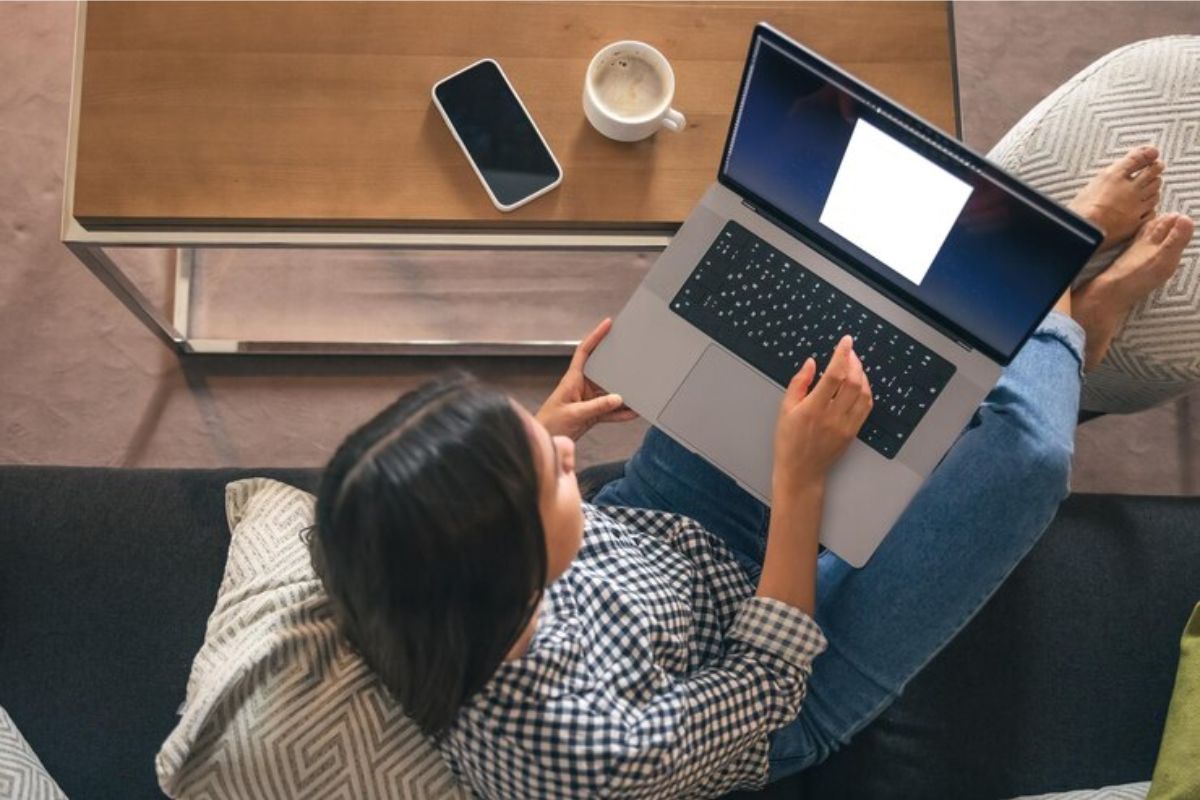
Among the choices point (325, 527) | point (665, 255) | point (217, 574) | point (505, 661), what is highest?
point (665, 255)

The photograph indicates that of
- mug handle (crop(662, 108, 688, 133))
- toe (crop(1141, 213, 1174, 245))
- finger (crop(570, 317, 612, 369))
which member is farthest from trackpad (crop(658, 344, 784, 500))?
toe (crop(1141, 213, 1174, 245))

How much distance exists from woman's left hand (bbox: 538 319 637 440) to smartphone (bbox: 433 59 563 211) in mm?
194

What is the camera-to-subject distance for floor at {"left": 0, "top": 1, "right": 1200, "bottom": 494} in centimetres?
186

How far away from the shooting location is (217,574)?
4.42ft

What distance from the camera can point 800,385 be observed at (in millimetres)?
1216

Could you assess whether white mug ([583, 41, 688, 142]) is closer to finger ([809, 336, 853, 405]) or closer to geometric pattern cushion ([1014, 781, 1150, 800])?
finger ([809, 336, 853, 405])

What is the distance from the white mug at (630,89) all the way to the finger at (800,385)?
34 centimetres

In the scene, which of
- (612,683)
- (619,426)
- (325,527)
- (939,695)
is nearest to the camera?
(325,527)

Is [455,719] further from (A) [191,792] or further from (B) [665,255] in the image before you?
(B) [665,255]

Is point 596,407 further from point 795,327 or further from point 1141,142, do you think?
A: point 1141,142

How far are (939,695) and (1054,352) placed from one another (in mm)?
429

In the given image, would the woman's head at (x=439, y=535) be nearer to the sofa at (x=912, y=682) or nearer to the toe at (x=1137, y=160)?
the sofa at (x=912, y=682)

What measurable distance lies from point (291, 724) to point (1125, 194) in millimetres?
1121

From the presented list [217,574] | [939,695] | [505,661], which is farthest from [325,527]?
[939,695]
